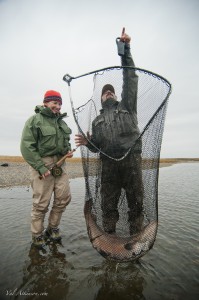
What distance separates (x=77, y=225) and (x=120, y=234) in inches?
84.7

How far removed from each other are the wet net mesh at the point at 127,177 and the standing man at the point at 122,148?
0.01 metres

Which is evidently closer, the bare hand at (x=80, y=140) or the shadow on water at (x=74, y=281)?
the shadow on water at (x=74, y=281)

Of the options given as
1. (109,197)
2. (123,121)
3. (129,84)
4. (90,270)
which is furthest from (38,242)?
(129,84)

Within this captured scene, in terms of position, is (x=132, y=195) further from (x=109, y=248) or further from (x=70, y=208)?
(x=70, y=208)

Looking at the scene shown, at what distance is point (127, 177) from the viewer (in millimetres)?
3162

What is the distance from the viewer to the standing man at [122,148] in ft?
10.2

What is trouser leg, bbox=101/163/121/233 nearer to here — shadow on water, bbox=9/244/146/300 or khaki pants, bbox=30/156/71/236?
shadow on water, bbox=9/244/146/300

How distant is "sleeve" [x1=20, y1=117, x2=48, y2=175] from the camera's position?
369cm

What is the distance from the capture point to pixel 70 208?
6934mm

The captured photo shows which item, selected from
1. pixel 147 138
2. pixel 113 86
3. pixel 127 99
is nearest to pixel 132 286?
pixel 147 138

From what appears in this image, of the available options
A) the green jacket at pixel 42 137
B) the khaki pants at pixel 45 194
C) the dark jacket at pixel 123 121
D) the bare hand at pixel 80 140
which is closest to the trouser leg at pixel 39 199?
the khaki pants at pixel 45 194

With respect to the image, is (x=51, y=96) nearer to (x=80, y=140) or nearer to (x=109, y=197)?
(x=80, y=140)

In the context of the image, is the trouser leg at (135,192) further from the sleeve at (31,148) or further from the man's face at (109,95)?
the sleeve at (31,148)

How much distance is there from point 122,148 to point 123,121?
15.0 inches
